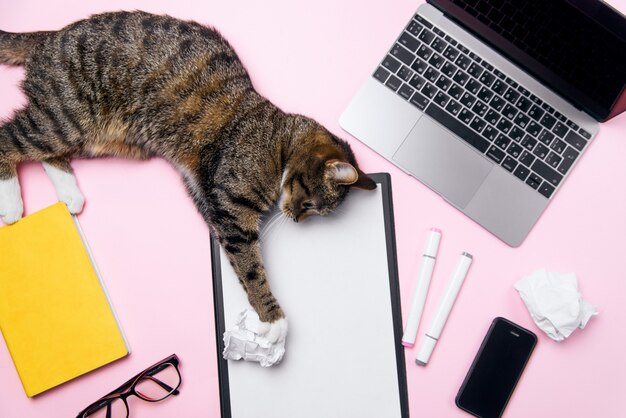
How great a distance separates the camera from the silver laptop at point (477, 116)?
2.94ft

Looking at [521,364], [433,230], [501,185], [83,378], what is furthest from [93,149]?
[521,364]

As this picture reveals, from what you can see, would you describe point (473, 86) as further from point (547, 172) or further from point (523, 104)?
point (547, 172)

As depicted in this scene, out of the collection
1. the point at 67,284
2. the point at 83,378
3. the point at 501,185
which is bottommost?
the point at 83,378

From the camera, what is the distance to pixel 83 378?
89 centimetres

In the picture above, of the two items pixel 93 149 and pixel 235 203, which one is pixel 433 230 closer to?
pixel 235 203

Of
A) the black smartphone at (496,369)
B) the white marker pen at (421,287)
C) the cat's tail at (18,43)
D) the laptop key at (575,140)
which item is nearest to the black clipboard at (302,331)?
the white marker pen at (421,287)

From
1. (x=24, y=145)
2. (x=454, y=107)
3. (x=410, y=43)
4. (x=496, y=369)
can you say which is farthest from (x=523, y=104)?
(x=24, y=145)

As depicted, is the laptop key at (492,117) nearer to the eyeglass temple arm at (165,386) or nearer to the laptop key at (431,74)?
the laptop key at (431,74)

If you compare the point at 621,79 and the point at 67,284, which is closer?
the point at 621,79

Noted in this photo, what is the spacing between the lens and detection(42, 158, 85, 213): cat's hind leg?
91 centimetres

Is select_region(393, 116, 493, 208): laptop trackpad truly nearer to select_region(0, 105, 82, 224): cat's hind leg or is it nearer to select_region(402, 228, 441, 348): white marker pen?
select_region(402, 228, 441, 348): white marker pen

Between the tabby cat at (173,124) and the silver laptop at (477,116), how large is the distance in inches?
4.9

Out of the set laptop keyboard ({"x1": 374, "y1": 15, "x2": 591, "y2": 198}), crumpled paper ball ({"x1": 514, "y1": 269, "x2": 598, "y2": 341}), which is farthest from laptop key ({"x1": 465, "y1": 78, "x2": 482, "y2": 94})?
crumpled paper ball ({"x1": 514, "y1": 269, "x2": 598, "y2": 341})

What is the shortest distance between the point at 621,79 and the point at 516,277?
373 mm
